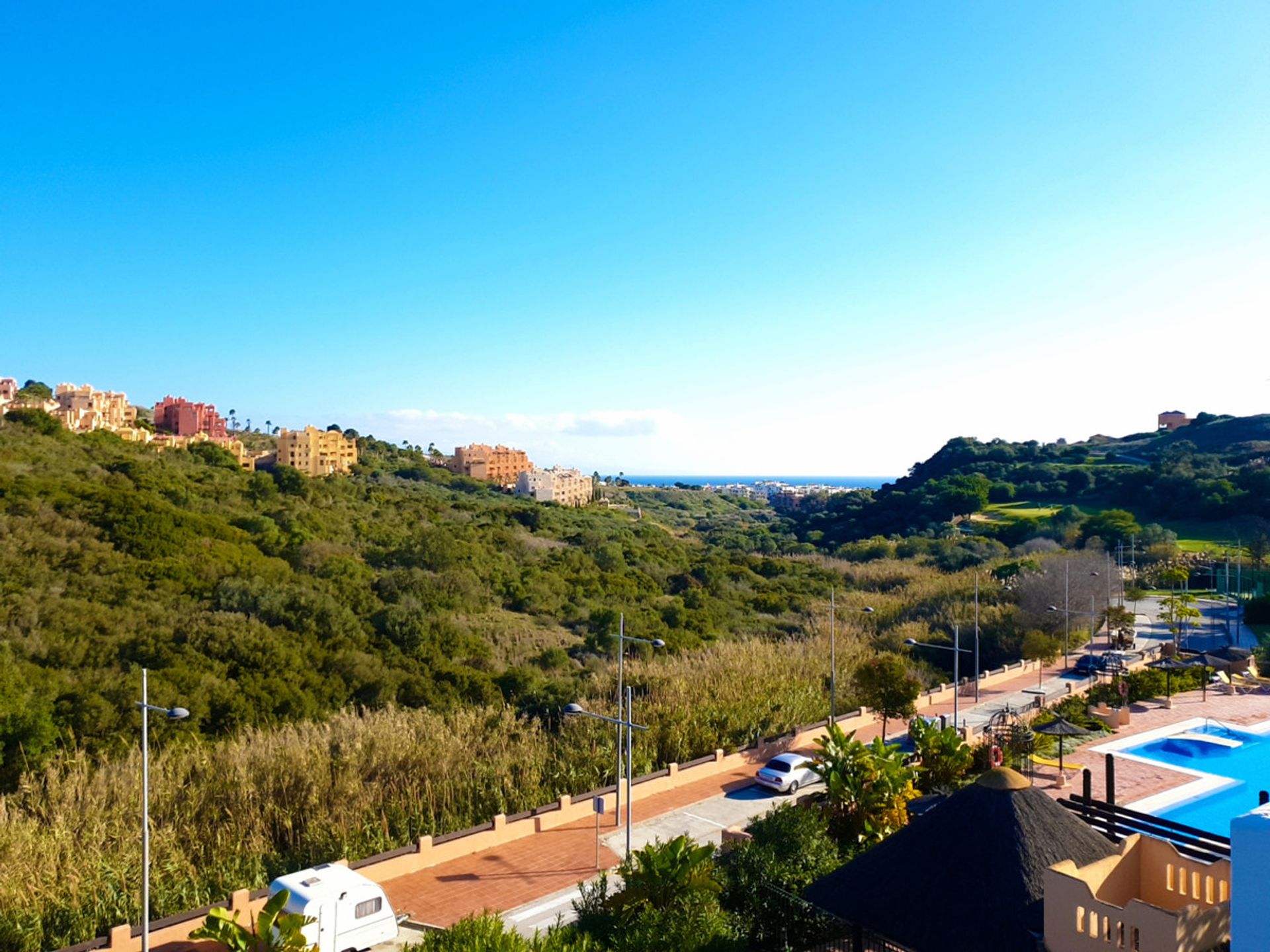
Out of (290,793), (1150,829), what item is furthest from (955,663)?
(290,793)

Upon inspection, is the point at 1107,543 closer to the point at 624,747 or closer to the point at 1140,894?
the point at 624,747

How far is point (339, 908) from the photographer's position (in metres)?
10.4

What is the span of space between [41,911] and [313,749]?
547cm

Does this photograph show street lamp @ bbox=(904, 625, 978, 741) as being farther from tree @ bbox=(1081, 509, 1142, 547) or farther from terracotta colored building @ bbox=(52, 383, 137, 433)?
terracotta colored building @ bbox=(52, 383, 137, 433)

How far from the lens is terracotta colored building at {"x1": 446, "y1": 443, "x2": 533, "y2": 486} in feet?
296

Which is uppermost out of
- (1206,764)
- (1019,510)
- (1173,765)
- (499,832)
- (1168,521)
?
(1019,510)

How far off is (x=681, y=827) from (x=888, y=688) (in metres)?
7.25

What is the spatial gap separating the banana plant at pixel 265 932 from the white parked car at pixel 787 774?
10226mm

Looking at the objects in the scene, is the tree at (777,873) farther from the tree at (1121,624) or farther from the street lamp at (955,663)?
the tree at (1121,624)

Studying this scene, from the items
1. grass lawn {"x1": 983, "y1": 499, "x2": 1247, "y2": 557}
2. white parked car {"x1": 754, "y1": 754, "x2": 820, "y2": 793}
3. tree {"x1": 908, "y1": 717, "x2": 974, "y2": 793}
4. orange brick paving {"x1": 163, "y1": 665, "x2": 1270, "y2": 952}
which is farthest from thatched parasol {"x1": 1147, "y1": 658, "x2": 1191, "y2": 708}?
grass lawn {"x1": 983, "y1": 499, "x2": 1247, "y2": 557}

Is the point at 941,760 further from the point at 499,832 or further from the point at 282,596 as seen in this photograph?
the point at 282,596

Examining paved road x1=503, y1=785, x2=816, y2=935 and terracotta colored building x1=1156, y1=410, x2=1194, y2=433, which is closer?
paved road x1=503, y1=785, x2=816, y2=935

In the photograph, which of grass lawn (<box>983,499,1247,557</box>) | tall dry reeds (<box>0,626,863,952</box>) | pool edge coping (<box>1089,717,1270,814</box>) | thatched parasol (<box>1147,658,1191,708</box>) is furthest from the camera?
grass lawn (<box>983,499,1247,557</box>)

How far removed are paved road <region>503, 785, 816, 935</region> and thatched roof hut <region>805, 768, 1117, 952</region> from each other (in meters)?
4.37
